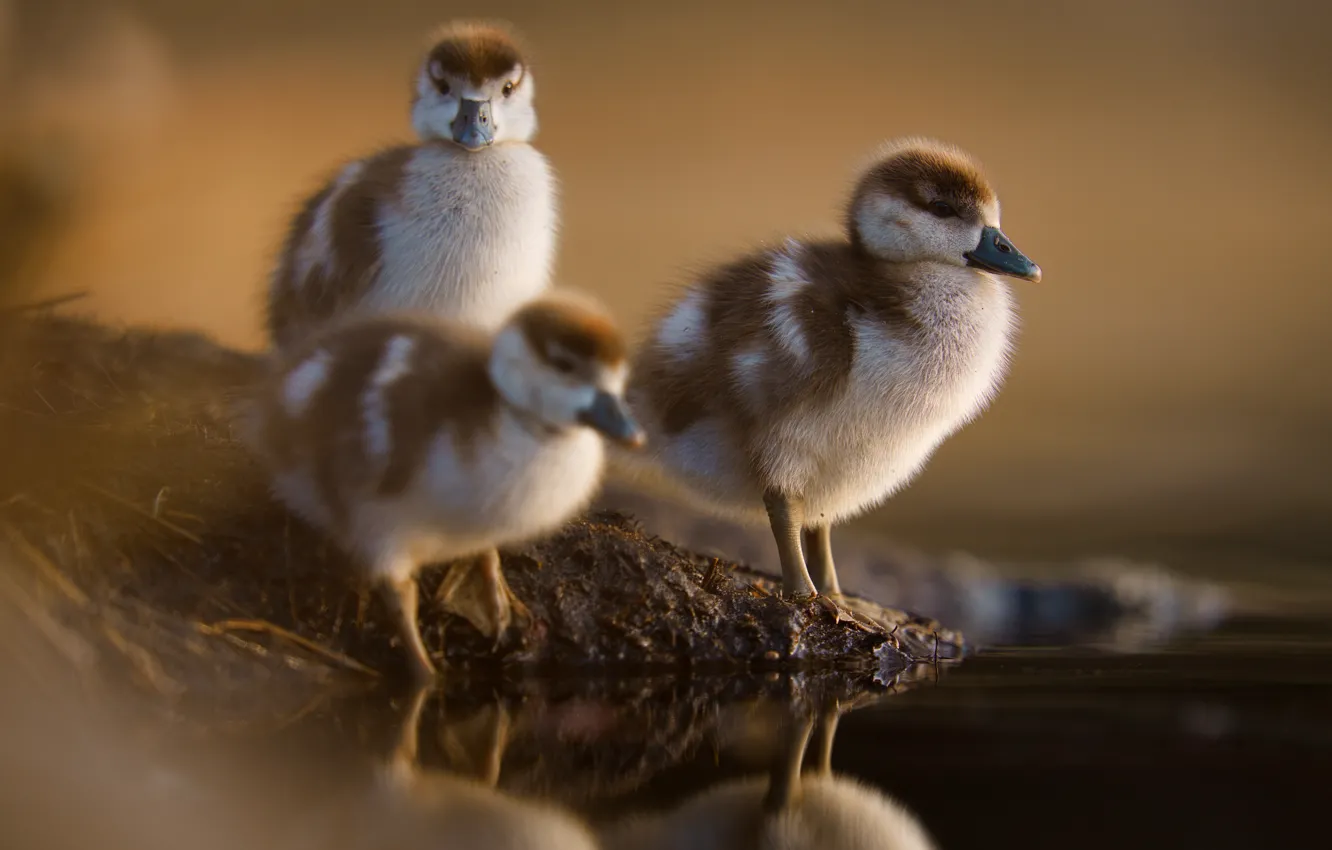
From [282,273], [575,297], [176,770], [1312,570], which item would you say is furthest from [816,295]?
[1312,570]

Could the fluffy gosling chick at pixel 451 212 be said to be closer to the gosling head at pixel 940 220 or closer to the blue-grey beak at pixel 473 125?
the blue-grey beak at pixel 473 125

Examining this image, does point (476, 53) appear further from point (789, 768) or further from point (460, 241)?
point (789, 768)

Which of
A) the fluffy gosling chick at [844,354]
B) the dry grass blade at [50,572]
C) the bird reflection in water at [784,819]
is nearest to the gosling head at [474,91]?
the fluffy gosling chick at [844,354]

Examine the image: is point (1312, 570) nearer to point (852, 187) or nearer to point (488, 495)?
point (852, 187)

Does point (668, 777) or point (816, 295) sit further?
point (816, 295)

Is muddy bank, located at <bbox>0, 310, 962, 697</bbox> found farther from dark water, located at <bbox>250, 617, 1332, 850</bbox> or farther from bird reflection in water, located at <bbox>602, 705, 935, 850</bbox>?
bird reflection in water, located at <bbox>602, 705, 935, 850</bbox>

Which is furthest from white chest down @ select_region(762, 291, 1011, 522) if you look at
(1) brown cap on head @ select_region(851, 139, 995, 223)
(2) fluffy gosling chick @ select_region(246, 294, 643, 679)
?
(2) fluffy gosling chick @ select_region(246, 294, 643, 679)

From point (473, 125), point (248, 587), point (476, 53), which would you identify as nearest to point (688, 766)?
point (248, 587)
